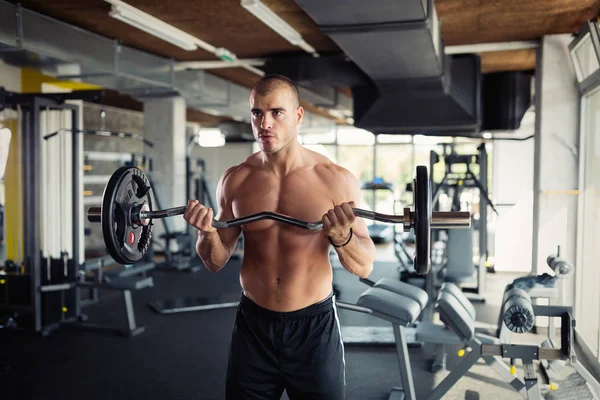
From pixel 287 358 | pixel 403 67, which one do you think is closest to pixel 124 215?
pixel 287 358

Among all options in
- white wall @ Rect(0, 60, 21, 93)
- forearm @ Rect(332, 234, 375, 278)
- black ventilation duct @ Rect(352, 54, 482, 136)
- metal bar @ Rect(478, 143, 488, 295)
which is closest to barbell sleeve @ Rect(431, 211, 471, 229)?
forearm @ Rect(332, 234, 375, 278)

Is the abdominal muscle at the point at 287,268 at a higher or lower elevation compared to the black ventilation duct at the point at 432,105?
lower

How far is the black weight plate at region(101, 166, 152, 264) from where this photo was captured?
4.31 feet

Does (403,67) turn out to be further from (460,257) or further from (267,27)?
(460,257)

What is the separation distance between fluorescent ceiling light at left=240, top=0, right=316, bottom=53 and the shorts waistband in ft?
8.13

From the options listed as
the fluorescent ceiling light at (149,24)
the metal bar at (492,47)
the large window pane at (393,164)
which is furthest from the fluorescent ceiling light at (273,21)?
the large window pane at (393,164)

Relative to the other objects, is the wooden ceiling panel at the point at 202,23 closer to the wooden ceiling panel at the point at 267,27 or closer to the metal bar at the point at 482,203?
the wooden ceiling panel at the point at 267,27

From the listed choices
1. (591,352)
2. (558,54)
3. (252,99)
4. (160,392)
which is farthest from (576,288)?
(252,99)

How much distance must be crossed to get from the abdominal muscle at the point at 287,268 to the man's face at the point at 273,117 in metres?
0.24

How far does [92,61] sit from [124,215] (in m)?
3.41

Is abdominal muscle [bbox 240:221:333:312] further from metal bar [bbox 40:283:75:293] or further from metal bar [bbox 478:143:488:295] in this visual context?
metal bar [bbox 478:143:488:295]

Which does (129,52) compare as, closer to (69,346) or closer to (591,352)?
(69,346)

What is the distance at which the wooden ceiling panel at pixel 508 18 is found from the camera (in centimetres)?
355

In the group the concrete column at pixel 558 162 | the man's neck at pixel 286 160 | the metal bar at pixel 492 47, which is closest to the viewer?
the man's neck at pixel 286 160
